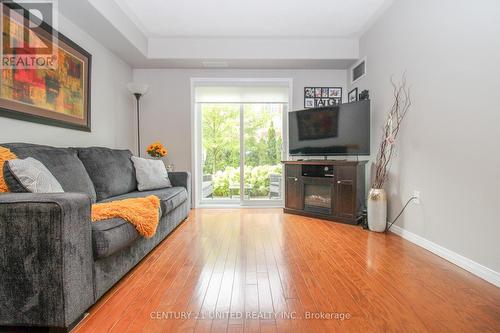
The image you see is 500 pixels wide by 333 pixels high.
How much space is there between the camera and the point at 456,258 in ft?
6.65

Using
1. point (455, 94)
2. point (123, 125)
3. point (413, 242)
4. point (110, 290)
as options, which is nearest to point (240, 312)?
point (110, 290)

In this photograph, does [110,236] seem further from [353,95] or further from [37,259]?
[353,95]

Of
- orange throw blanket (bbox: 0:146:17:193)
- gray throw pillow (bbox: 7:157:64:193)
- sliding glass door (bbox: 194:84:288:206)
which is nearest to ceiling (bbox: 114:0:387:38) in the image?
sliding glass door (bbox: 194:84:288:206)

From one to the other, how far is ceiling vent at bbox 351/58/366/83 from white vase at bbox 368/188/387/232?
5.90 ft

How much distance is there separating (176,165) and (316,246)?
277cm

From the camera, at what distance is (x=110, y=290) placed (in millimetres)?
1617

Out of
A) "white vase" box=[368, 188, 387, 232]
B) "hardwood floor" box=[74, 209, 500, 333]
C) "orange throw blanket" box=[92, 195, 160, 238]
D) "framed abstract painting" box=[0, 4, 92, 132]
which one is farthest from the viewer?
"white vase" box=[368, 188, 387, 232]

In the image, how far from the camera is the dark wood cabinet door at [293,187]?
381cm

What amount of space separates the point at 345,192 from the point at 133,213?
258 cm

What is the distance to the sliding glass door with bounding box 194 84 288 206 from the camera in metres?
4.38

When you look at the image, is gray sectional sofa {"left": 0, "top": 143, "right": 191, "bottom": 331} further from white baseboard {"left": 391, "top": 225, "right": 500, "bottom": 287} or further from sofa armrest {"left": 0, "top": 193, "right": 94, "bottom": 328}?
white baseboard {"left": 391, "top": 225, "right": 500, "bottom": 287}

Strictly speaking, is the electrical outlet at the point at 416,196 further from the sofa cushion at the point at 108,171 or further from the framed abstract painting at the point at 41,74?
the framed abstract painting at the point at 41,74

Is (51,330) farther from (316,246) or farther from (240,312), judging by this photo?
(316,246)

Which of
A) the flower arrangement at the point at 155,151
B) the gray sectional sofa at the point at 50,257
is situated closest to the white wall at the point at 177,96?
the flower arrangement at the point at 155,151
